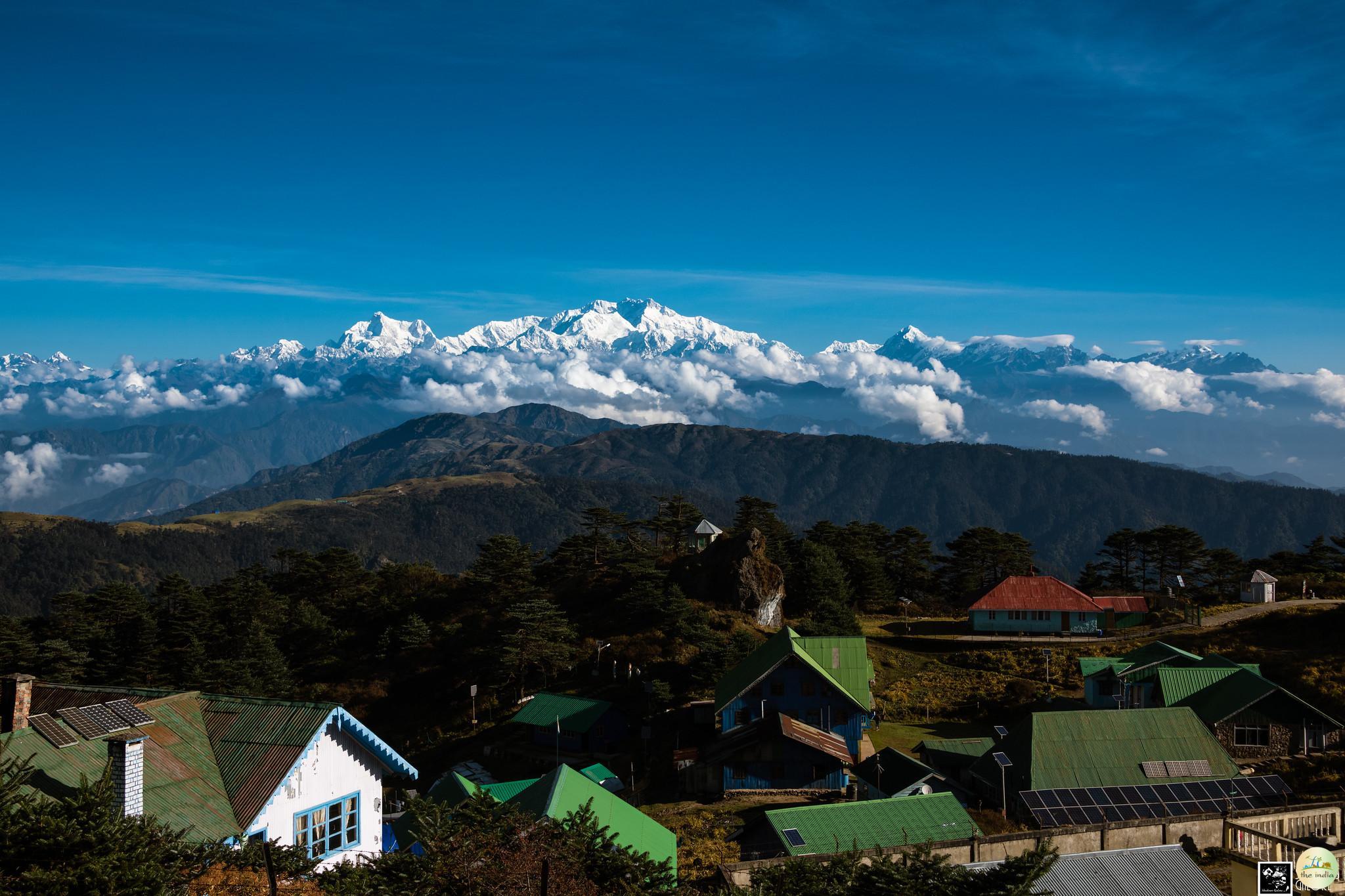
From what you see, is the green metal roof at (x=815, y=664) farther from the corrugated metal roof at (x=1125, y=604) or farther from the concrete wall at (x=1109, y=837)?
the corrugated metal roof at (x=1125, y=604)

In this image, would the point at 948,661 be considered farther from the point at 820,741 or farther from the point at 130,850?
the point at 130,850

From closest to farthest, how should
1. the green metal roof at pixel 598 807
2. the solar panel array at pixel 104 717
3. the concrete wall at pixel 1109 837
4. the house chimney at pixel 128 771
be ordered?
1. the house chimney at pixel 128 771
2. the solar panel array at pixel 104 717
3. the concrete wall at pixel 1109 837
4. the green metal roof at pixel 598 807

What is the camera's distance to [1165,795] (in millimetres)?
33438

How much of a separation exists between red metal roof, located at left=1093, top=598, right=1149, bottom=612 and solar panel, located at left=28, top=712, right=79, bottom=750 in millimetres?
67969

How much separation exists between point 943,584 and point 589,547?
40.9 meters

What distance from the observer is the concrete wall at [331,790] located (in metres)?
19.6

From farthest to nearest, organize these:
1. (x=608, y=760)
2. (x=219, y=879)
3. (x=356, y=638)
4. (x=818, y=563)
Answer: (x=356, y=638) < (x=818, y=563) < (x=608, y=760) < (x=219, y=879)

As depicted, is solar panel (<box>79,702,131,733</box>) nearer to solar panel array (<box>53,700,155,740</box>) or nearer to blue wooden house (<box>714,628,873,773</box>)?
solar panel array (<box>53,700,155,740</box>)

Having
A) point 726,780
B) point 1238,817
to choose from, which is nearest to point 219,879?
point 1238,817

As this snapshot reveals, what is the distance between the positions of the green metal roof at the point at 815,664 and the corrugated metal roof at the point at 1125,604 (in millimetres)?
30346

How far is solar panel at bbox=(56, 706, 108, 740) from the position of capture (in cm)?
1883

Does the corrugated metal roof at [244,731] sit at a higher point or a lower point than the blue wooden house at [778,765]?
higher

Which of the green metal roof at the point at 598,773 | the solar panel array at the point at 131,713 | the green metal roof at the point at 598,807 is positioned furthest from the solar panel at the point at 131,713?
the green metal roof at the point at 598,773

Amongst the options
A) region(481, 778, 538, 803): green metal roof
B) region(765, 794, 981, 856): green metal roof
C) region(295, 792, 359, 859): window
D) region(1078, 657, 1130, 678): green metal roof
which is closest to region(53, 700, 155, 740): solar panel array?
region(295, 792, 359, 859): window
